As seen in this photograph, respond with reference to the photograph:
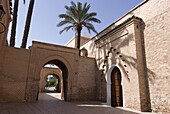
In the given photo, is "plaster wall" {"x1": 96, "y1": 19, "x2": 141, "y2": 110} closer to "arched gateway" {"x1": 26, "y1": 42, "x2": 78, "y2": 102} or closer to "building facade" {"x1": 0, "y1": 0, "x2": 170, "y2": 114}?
"building facade" {"x1": 0, "y1": 0, "x2": 170, "y2": 114}

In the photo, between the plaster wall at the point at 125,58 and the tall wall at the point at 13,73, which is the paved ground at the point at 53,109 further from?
the tall wall at the point at 13,73

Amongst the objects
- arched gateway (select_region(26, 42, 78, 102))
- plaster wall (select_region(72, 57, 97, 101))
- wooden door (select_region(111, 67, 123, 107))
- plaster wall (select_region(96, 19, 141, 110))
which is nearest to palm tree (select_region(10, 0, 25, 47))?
arched gateway (select_region(26, 42, 78, 102))

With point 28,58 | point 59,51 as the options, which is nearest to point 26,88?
point 28,58

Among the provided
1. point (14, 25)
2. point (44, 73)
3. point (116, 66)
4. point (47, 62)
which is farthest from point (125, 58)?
point (44, 73)

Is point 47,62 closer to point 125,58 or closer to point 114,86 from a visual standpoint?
point 114,86

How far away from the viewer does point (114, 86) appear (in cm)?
1055

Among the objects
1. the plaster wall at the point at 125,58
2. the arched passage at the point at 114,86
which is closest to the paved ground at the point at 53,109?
the plaster wall at the point at 125,58

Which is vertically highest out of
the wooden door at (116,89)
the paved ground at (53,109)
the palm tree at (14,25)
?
the palm tree at (14,25)

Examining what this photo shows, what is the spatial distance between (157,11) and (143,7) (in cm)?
123

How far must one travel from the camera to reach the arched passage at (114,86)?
32.5ft

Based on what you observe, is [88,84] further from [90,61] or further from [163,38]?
[163,38]

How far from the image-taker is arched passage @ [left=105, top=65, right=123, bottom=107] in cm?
990

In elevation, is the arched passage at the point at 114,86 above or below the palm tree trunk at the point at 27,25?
below

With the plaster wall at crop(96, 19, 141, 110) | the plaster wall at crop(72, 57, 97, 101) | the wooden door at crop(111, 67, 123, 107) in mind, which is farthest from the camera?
the plaster wall at crop(72, 57, 97, 101)
